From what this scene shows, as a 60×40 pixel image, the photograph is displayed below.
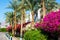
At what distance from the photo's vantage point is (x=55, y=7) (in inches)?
1896

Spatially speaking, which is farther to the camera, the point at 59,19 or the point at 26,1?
the point at 26,1

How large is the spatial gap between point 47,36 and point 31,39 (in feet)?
7.96

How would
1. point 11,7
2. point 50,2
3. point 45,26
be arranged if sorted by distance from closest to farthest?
point 45,26 < point 50,2 < point 11,7

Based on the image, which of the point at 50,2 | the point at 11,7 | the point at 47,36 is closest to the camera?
the point at 47,36

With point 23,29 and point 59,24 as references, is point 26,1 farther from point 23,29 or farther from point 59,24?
point 59,24

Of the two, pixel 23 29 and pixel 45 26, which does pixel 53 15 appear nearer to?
pixel 45 26

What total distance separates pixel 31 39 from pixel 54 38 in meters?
3.06

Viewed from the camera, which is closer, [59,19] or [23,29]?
[59,19]

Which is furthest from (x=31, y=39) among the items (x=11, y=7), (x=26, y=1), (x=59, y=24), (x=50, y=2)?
(x=11, y=7)

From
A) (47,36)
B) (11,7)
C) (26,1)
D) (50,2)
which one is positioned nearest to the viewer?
(47,36)

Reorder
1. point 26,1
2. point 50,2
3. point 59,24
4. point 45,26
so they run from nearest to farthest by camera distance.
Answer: point 59,24 < point 45,26 < point 26,1 < point 50,2

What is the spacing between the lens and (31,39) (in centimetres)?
2872

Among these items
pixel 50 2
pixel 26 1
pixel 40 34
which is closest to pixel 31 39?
pixel 40 34

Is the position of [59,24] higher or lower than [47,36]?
higher
